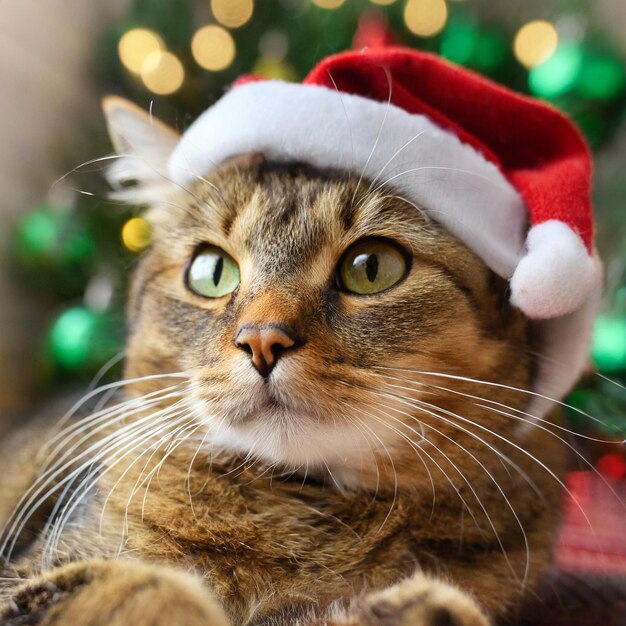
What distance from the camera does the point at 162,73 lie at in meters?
1.07

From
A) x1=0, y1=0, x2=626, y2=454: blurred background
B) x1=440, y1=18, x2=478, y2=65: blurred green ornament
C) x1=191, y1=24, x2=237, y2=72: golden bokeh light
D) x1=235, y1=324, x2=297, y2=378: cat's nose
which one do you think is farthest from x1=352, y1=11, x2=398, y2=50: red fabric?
x1=235, y1=324, x2=297, y2=378: cat's nose

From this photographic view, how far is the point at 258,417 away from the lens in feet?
1.89

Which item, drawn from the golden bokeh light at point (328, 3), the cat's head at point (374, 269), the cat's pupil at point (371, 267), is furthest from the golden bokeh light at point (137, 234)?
the golden bokeh light at point (328, 3)

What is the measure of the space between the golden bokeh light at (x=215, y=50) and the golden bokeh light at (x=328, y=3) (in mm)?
175

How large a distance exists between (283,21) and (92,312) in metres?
0.75

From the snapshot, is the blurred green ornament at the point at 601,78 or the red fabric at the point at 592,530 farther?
the blurred green ornament at the point at 601,78

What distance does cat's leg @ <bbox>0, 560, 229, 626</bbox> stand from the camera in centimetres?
43

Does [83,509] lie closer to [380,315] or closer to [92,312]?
[380,315]

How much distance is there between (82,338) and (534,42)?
3.72 ft

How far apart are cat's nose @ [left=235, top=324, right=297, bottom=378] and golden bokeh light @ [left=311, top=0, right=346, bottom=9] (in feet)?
2.52

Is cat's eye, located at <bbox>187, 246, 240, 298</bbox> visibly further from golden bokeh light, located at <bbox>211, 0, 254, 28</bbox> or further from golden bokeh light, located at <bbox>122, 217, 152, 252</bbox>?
golden bokeh light, located at <bbox>211, 0, 254, 28</bbox>

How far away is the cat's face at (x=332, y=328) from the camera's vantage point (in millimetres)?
558

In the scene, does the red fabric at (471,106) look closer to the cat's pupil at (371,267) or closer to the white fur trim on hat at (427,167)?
the white fur trim on hat at (427,167)

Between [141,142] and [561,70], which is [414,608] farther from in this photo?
[561,70]
